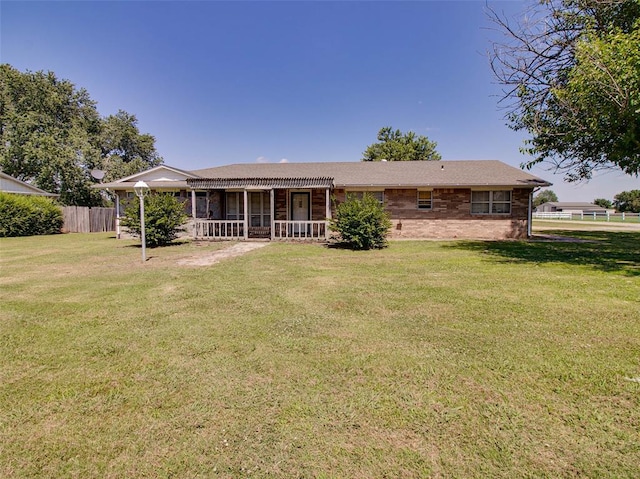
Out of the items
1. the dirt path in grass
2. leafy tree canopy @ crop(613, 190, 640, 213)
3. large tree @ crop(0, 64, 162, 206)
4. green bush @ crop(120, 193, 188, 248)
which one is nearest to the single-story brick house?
the dirt path in grass

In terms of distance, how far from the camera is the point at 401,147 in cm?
3691

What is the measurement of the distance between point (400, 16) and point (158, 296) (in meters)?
14.8

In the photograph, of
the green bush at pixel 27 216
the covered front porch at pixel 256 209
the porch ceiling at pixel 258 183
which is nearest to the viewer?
the porch ceiling at pixel 258 183

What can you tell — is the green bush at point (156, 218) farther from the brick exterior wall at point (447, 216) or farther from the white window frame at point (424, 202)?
the white window frame at point (424, 202)

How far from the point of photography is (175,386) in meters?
2.98

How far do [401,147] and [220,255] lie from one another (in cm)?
3074

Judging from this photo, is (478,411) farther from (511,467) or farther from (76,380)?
(76,380)

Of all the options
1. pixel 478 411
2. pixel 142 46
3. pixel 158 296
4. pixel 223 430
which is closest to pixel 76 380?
pixel 223 430

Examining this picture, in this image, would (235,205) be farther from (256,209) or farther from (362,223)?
(362,223)

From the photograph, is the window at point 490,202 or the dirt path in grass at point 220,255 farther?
the window at point 490,202

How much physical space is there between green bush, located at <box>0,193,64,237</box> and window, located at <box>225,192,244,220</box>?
12315 millimetres

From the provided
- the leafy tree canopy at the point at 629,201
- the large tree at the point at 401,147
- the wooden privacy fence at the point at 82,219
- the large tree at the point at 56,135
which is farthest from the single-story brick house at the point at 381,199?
the leafy tree canopy at the point at 629,201

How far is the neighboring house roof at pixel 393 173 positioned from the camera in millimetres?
15547

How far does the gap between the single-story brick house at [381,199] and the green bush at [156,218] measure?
171 centimetres
